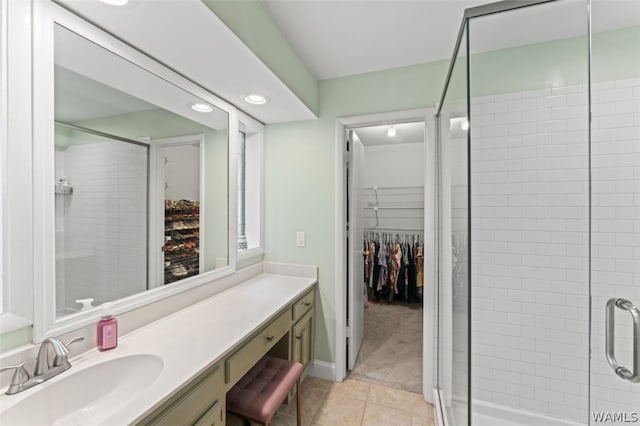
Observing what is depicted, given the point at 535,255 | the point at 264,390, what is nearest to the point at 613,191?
the point at 535,255

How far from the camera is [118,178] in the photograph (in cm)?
122

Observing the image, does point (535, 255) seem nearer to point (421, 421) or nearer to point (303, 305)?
point (421, 421)

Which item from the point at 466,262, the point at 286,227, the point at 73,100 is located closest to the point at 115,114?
the point at 73,100

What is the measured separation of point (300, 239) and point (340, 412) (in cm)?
128

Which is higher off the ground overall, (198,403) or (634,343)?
(634,343)

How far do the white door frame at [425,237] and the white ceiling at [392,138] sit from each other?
1236 mm

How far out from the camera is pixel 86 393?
3.03ft

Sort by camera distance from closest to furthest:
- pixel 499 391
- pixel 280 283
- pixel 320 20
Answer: pixel 320 20 → pixel 499 391 → pixel 280 283

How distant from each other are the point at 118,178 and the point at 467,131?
1.61 m

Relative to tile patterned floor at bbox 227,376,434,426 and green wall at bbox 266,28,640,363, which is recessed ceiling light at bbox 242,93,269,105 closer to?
green wall at bbox 266,28,640,363

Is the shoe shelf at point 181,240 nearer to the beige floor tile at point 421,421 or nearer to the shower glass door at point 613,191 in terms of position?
the beige floor tile at point 421,421

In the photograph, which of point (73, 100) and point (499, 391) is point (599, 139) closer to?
point (499, 391)

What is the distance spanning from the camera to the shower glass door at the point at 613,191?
1.43m

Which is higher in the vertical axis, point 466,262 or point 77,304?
point 466,262
